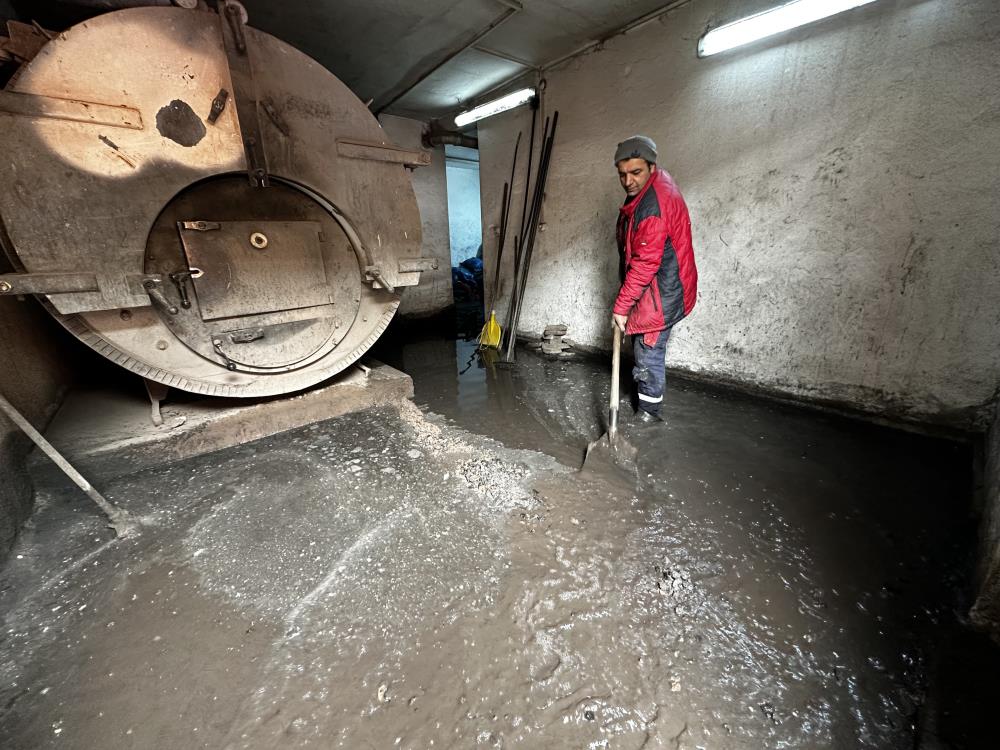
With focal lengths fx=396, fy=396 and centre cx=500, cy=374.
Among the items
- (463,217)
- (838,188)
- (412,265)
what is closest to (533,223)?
(412,265)

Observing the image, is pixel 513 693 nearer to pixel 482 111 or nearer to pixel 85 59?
pixel 85 59

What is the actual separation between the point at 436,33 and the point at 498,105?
1.24 m

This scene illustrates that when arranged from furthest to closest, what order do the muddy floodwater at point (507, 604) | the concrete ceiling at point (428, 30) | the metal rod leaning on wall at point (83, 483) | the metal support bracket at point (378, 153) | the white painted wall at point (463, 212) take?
1. the white painted wall at point (463, 212)
2. the concrete ceiling at point (428, 30)
3. the metal support bracket at point (378, 153)
4. the metal rod leaning on wall at point (83, 483)
5. the muddy floodwater at point (507, 604)

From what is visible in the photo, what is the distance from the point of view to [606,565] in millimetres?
1716

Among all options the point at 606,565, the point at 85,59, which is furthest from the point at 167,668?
the point at 85,59

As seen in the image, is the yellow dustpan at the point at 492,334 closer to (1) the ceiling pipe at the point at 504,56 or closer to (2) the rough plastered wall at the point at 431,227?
(2) the rough plastered wall at the point at 431,227

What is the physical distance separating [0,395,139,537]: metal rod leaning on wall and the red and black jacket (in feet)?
9.66

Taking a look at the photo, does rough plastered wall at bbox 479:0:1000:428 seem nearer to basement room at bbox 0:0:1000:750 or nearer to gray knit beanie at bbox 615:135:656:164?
basement room at bbox 0:0:1000:750

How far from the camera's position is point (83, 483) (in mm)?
1815

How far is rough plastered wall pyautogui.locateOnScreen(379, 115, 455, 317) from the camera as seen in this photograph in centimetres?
604

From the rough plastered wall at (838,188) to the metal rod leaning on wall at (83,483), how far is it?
4.21 meters

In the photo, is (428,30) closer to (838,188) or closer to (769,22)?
(769,22)

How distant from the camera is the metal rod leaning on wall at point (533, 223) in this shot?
4.56 meters

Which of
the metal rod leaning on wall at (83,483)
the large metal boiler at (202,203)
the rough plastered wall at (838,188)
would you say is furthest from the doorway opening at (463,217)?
the metal rod leaning on wall at (83,483)
